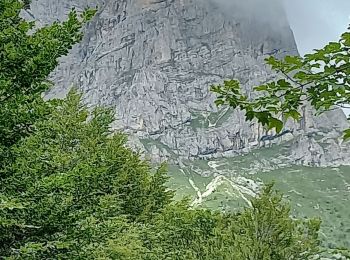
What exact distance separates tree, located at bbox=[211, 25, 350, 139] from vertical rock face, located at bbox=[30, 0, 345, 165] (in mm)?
154524

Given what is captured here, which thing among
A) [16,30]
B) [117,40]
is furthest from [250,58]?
[16,30]

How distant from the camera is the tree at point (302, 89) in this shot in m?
2.63

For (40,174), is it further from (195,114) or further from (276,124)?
(195,114)

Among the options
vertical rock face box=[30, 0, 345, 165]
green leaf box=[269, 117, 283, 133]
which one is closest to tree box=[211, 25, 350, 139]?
green leaf box=[269, 117, 283, 133]

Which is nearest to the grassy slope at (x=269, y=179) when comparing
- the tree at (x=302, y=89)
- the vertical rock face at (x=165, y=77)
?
the vertical rock face at (x=165, y=77)

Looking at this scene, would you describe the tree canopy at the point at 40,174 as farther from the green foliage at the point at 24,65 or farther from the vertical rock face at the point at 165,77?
the vertical rock face at the point at 165,77

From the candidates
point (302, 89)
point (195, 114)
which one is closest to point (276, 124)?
point (302, 89)

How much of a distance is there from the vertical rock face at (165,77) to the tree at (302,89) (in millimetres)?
154524

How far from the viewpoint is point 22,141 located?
679 cm

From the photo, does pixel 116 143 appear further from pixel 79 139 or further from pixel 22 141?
pixel 22 141

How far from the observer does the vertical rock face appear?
17188 cm

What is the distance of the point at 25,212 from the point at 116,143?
40.9 ft

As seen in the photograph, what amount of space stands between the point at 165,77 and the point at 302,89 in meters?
181

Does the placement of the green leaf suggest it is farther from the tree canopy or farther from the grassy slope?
the grassy slope
